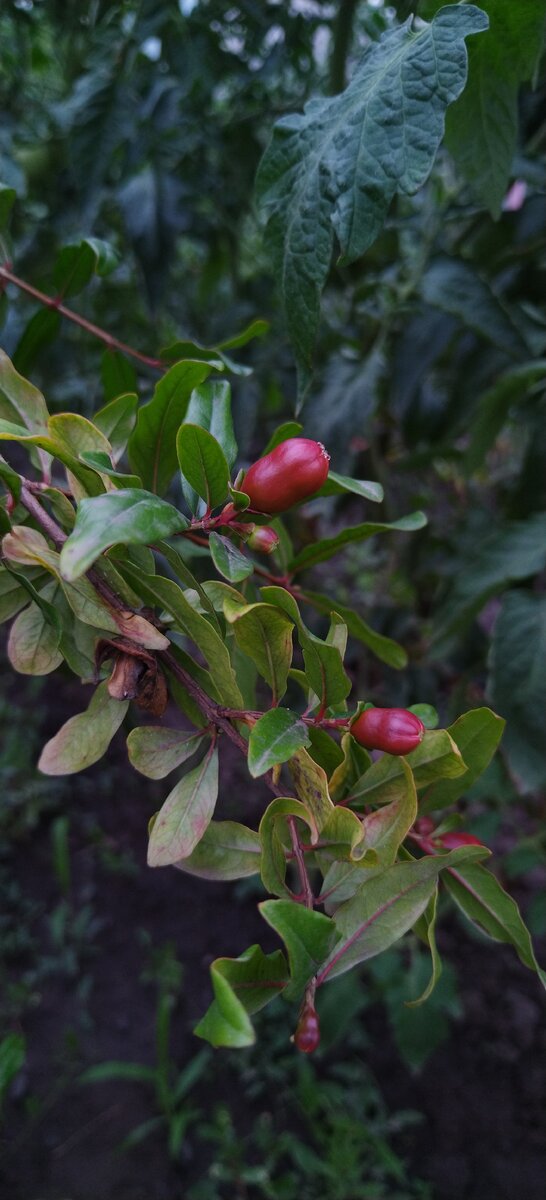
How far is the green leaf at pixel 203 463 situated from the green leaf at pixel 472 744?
5.8 inches

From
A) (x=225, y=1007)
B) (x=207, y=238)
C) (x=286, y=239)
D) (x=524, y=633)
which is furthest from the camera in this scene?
(x=207, y=238)

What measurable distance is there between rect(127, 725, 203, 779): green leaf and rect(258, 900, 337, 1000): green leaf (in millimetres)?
87

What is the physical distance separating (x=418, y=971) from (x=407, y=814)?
92 cm

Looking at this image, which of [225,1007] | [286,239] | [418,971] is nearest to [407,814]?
[225,1007]

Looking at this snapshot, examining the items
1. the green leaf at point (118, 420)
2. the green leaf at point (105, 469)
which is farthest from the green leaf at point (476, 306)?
the green leaf at point (105, 469)

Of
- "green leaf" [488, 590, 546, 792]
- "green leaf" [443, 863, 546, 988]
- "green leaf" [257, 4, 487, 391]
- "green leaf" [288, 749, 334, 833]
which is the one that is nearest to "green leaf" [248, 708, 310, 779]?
"green leaf" [288, 749, 334, 833]

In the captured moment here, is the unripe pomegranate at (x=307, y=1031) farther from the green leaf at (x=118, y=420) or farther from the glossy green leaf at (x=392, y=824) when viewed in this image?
the green leaf at (x=118, y=420)

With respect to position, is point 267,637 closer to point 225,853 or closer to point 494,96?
point 225,853

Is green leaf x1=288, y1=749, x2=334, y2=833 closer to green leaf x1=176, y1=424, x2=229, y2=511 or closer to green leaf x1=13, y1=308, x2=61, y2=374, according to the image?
green leaf x1=176, y1=424, x2=229, y2=511

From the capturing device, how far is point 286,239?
1.47ft

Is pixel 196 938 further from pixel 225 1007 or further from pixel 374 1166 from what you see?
pixel 225 1007

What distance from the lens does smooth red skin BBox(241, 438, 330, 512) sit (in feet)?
1.17

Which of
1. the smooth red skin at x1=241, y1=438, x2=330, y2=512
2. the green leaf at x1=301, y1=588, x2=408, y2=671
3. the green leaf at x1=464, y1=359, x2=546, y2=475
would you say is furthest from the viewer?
the green leaf at x1=464, y1=359, x2=546, y2=475

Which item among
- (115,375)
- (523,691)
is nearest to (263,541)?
(115,375)
